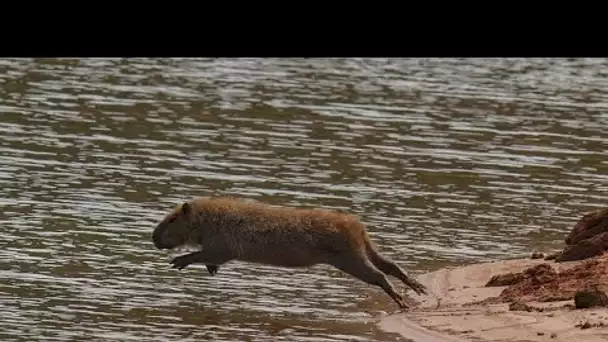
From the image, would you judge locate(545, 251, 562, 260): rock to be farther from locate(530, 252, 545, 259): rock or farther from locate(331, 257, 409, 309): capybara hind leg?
locate(331, 257, 409, 309): capybara hind leg

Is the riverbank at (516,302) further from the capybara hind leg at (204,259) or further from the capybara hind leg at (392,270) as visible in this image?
the capybara hind leg at (204,259)

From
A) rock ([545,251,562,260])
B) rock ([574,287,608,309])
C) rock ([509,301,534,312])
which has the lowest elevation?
rock ([545,251,562,260])

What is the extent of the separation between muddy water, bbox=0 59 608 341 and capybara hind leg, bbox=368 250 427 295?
254mm

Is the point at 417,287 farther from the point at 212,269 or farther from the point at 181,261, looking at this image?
the point at 181,261

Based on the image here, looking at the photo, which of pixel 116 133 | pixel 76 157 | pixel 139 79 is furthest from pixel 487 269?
pixel 139 79

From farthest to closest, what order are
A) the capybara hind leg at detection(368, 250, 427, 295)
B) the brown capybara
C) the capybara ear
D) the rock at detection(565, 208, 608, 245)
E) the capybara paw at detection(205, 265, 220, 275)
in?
the rock at detection(565, 208, 608, 245), the capybara ear, the capybara paw at detection(205, 265, 220, 275), the capybara hind leg at detection(368, 250, 427, 295), the brown capybara

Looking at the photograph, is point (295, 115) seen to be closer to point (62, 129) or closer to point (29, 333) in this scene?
point (62, 129)

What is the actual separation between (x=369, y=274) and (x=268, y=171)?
6.43 m

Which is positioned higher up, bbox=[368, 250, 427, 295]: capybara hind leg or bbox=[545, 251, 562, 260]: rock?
bbox=[368, 250, 427, 295]: capybara hind leg

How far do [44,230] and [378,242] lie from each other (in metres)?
2.84

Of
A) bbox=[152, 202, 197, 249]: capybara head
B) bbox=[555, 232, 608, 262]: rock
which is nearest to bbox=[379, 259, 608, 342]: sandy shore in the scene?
bbox=[555, 232, 608, 262]: rock

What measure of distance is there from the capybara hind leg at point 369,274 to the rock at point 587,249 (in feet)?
5.50

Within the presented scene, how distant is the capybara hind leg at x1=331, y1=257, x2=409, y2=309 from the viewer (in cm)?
1051


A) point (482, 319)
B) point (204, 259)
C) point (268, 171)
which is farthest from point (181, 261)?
point (268, 171)
